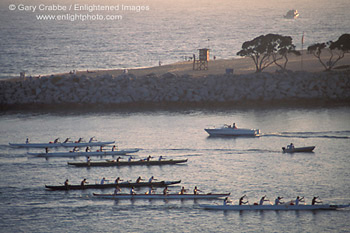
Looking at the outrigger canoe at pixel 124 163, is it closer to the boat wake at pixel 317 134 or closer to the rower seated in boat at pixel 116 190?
the rower seated in boat at pixel 116 190

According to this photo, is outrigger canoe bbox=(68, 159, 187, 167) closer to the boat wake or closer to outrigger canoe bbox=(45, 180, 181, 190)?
outrigger canoe bbox=(45, 180, 181, 190)

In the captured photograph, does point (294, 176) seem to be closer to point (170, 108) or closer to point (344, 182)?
point (344, 182)

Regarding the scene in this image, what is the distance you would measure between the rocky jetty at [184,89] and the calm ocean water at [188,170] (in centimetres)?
413

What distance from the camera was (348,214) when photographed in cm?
4603

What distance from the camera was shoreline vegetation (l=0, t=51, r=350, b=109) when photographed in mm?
87875

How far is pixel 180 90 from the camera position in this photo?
88688mm

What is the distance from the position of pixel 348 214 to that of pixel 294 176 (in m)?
10.2

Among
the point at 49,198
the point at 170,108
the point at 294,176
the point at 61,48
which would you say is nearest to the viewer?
the point at 49,198

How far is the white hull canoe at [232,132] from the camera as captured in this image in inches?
2772

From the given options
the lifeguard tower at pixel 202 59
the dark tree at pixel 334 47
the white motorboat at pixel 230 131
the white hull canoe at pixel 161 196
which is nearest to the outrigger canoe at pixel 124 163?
the white hull canoe at pixel 161 196

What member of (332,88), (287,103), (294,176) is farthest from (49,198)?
(332,88)

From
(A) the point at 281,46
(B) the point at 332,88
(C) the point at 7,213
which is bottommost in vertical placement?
(C) the point at 7,213

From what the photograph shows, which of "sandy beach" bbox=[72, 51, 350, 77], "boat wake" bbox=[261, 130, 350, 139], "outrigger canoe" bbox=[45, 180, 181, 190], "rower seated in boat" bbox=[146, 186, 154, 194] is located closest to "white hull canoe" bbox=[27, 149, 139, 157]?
"outrigger canoe" bbox=[45, 180, 181, 190]

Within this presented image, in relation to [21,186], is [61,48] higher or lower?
higher
